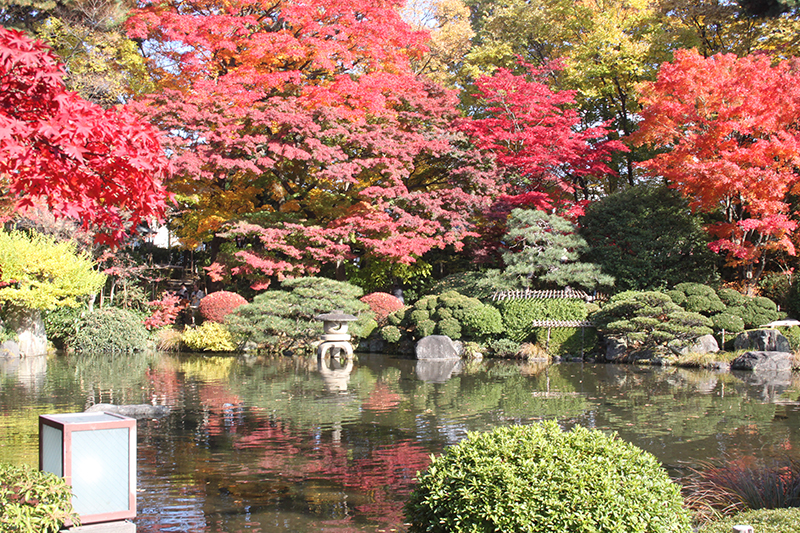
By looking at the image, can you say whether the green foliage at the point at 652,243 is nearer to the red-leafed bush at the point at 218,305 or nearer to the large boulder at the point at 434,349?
the large boulder at the point at 434,349

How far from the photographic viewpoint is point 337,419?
9.19 metres

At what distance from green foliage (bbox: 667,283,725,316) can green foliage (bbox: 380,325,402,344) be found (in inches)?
287

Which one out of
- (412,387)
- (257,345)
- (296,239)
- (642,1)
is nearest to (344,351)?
(257,345)

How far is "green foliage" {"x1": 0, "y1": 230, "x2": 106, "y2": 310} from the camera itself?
16344mm

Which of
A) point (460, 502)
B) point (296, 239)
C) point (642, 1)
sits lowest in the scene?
point (460, 502)

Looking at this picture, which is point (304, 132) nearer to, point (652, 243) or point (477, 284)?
point (477, 284)

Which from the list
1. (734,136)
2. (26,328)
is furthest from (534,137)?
(26,328)

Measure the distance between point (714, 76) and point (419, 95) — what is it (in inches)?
346

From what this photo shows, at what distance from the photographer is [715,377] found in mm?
13688

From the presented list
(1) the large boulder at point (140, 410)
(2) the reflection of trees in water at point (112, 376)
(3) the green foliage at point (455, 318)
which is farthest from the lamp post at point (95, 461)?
(3) the green foliage at point (455, 318)

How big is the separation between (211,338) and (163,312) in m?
3.22

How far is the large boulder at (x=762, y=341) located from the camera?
1500 centimetres

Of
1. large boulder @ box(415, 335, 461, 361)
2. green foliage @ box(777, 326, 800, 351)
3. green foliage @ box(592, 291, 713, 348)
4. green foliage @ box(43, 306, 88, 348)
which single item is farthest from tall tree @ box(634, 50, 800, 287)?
green foliage @ box(43, 306, 88, 348)

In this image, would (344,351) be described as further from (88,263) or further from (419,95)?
(419,95)
